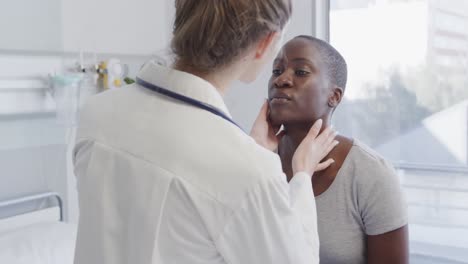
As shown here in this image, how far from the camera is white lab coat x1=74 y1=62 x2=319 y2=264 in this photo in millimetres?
745

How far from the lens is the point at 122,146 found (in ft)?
2.62

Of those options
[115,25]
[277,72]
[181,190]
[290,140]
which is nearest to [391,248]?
[290,140]

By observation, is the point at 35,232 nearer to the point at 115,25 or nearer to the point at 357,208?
the point at 115,25

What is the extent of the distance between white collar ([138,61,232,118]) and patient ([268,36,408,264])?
1.74 ft

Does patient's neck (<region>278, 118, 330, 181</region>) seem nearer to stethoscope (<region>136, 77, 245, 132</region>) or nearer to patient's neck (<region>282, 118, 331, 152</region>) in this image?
patient's neck (<region>282, 118, 331, 152</region>)

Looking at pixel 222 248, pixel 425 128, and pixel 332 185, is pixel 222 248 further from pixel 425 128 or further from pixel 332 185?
pixel 425 128

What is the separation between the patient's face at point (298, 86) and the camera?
4.37ft

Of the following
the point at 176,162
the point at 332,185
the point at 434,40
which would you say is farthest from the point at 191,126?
the point at 434,40

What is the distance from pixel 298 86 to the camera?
52.4 inches

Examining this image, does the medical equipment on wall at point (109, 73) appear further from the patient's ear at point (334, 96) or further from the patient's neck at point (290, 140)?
the patient's ear at point (334, 96)

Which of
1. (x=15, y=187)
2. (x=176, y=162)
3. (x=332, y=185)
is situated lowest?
(x=15, y=187)

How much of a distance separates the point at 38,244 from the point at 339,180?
3.82 ft

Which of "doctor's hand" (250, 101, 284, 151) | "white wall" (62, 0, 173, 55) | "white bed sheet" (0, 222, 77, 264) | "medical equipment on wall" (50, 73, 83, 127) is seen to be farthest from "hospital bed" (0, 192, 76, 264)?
"doctor's hand" (250, 101, 284, 151)

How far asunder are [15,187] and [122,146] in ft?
4.78
